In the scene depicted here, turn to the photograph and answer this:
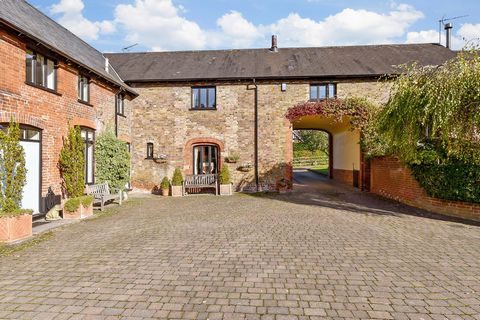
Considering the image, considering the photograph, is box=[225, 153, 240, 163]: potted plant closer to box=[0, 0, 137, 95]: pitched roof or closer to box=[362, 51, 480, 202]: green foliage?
box=[0, 0, 137, 95]: pitched roof

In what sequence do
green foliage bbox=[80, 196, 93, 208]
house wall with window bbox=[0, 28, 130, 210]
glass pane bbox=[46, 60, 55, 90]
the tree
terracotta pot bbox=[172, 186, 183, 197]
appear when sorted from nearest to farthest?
1. house wall with window bbox=[0, 28, 130, 210]
2. green foliage bbox=[80, 196, 93, 208]
3. glass pane bbox=[46, 60, 55, 90]
4. terracotta pot bbox=[172, 186, 183, 197]
5. the tree

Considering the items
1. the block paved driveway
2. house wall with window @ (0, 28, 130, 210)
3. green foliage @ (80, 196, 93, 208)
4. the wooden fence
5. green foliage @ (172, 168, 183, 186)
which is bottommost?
the block paved driveway

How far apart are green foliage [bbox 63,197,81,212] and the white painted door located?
99cm

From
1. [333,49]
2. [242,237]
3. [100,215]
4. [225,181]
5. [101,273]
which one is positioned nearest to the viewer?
[101,273]

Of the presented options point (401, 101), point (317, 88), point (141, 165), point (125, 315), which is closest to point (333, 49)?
point (317, 88)

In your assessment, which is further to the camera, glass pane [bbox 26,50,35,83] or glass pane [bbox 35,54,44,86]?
glass pane [bbox 35,54,44,86]

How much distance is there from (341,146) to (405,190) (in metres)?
8.58

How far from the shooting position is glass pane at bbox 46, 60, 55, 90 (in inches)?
355

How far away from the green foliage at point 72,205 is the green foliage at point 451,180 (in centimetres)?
1088

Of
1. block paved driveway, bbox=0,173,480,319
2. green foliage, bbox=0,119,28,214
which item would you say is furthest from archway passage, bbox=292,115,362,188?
green foliage, bbox=0,119,28,214

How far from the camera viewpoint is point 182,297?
351 cm

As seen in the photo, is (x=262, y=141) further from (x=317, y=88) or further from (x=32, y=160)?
(x=32, y=160)

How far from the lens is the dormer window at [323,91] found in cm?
1406

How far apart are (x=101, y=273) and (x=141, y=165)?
10873 millimetres
